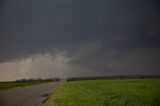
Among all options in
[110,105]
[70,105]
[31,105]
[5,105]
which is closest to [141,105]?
[110,105]

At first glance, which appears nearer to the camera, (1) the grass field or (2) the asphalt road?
(1) the grass field

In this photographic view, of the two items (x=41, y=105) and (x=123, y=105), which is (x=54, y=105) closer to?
(x=41, y=105)

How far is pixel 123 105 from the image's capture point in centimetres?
1920

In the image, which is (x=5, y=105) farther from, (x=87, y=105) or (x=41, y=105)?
(x=87, y=105)

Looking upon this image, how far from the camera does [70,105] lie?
20.1 m

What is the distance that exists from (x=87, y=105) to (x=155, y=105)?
560cm

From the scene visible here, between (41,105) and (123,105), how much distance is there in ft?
25.3

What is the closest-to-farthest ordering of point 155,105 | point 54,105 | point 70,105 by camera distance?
point 155,105, point 70,105, point 54,105

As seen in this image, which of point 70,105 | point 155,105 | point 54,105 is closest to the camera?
point 155,105

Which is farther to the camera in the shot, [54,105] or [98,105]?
[54,105]

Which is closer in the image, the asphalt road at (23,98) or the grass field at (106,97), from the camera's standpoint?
the grass field at (106,97)

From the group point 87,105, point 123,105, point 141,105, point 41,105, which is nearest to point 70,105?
point 87,105

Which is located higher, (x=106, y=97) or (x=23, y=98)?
(x=23, y=98)

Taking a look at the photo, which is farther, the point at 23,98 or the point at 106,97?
the point at 23,98
